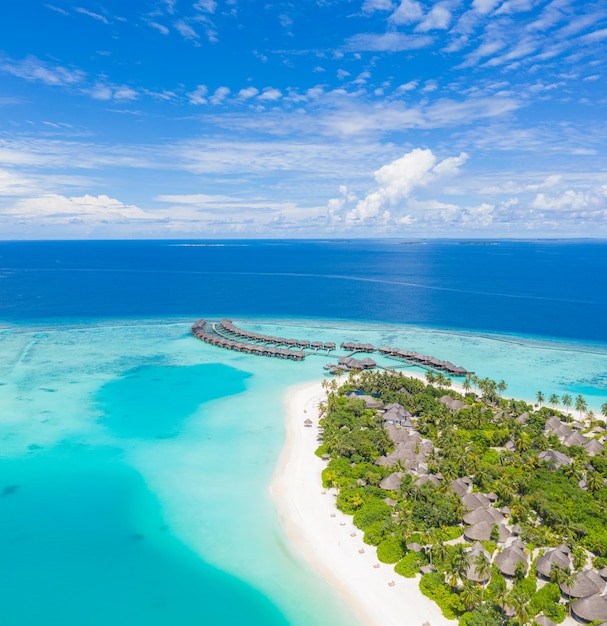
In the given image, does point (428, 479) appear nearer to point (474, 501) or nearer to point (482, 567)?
point (474, 501)

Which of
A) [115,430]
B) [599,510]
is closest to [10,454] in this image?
[115,430]

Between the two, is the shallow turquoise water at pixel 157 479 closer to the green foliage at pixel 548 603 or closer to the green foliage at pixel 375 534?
the green foliage at pixel 375 534

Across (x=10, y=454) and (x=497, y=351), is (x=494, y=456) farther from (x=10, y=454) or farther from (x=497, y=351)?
(x=10, y=454)

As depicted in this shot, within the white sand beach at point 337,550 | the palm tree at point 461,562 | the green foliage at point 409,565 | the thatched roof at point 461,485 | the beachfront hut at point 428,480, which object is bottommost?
the white sand beach at point 337,550

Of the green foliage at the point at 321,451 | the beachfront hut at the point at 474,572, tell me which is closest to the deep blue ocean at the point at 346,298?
the green foliage at the point at 321,451

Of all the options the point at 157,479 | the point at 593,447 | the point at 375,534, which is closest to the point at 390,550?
the point at 375,534
